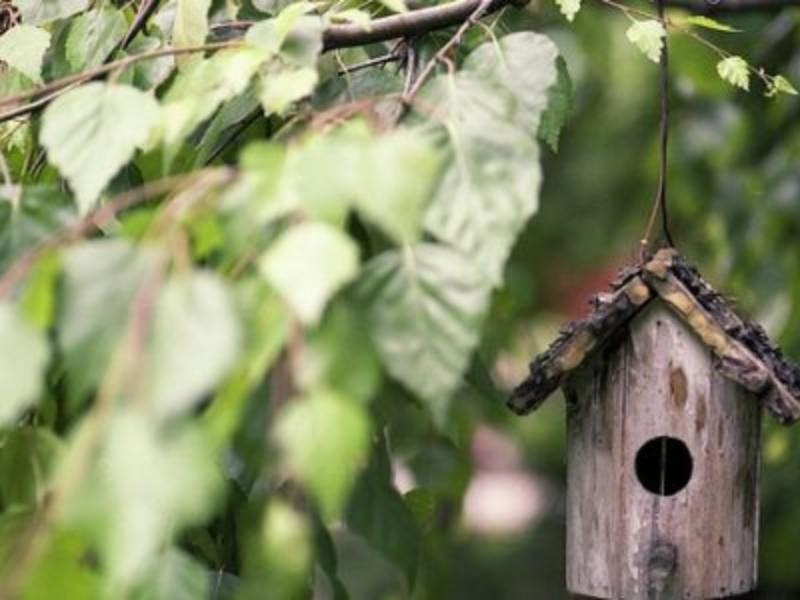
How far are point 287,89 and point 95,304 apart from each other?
40 cm

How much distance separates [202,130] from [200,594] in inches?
26.9

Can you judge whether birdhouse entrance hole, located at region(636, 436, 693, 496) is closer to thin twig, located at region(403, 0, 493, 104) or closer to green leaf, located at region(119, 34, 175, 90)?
thin twig, located at region(403, 0, 493, 104)

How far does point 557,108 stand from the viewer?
183 centimetres

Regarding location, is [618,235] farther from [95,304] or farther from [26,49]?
[95,304]

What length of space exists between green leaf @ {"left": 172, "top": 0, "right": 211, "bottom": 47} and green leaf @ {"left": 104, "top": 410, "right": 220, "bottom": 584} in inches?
30.9

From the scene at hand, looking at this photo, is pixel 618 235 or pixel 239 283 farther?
pixel 618 235

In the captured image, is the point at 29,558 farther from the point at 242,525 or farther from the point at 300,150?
the point at 242,525

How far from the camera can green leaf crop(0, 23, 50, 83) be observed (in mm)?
1767

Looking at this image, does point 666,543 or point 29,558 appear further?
point 666,543

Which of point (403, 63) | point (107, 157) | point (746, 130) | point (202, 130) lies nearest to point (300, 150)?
point (107, 157)

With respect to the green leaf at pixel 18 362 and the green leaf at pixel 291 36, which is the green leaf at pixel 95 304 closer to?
the green leaf at pixel 18 362

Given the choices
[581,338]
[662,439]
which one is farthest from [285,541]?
[662,439]

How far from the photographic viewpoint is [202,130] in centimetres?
195

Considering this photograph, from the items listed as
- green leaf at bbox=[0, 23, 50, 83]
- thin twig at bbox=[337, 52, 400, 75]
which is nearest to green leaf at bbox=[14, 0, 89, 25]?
green leaf at bbox=[0, 23, 50, 83]
